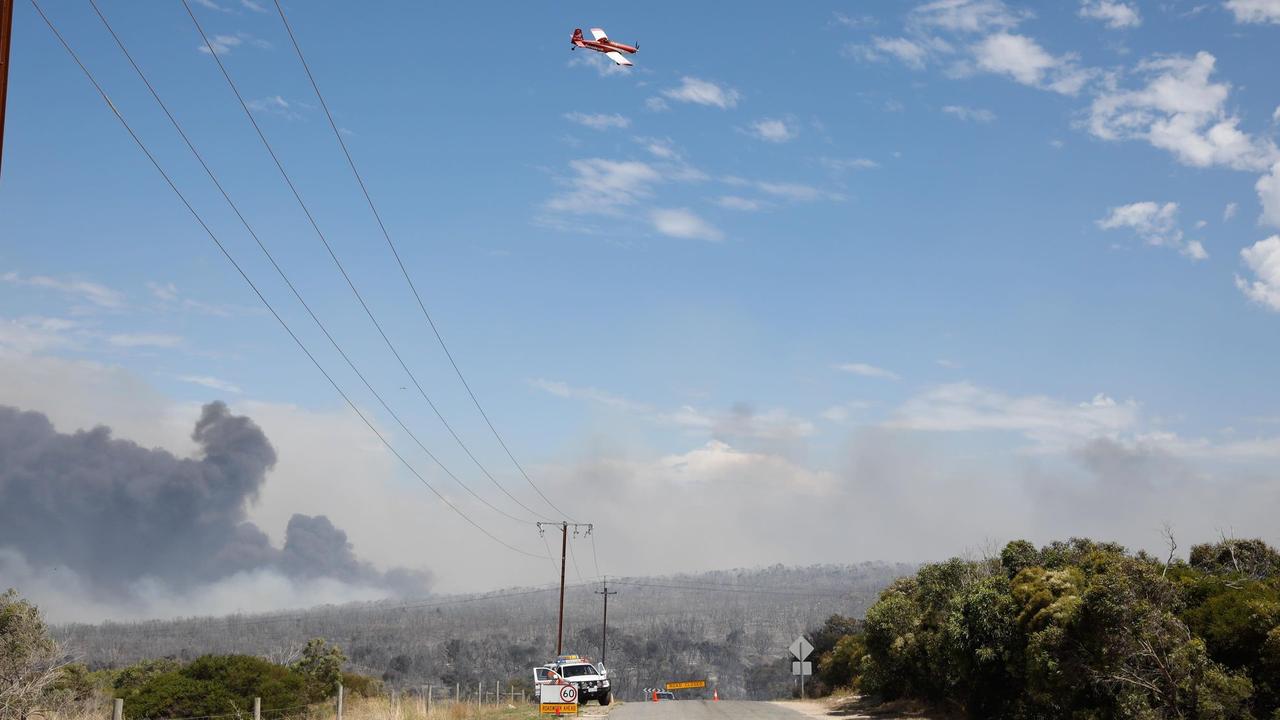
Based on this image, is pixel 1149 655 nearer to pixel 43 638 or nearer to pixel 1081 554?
pixel 1081 554

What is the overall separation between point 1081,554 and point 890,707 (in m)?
12.3

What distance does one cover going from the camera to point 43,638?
3678 centimetres

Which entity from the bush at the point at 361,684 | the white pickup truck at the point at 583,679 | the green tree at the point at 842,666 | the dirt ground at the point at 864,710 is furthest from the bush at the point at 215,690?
the bush at the point at 361,684

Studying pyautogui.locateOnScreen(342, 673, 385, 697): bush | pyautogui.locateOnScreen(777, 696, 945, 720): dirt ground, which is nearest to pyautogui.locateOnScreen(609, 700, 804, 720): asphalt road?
pyautogui.locateOnScreen(777, 696, 945, 720): dirt ground

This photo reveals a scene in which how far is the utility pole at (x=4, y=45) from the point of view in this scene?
15430 millimetres

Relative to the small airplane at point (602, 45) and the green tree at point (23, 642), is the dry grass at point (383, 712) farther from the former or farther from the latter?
the small airplane at point (602, 45)

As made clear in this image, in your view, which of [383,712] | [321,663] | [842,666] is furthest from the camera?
[321,663]

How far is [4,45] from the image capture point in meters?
15.7

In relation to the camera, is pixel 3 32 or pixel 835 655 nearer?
pixel 3 32

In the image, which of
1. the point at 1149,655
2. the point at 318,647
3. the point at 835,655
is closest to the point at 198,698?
the point at 1149,655

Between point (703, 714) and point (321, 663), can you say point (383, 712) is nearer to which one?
point (703, 714)

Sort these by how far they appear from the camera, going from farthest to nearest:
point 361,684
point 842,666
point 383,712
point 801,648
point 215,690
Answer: point 361,684 → point 842,666 → point 801,648 → point 215,690 → point 383,712

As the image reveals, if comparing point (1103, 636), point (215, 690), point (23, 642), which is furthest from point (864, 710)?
point (23, 642)

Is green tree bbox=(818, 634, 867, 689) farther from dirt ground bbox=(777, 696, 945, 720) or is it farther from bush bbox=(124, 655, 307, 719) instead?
bush bbox=(124, 655, 307, 719)
